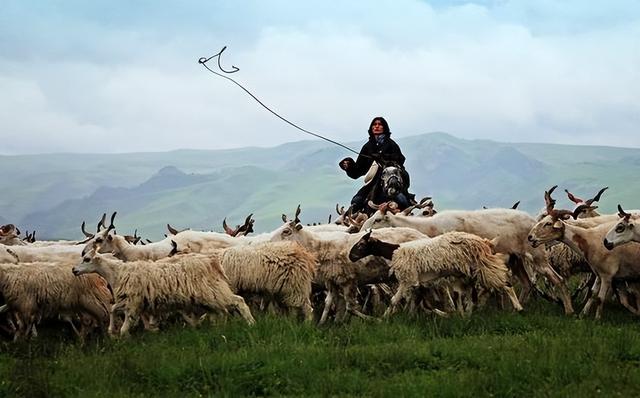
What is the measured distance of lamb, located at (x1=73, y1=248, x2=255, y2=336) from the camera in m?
12.4

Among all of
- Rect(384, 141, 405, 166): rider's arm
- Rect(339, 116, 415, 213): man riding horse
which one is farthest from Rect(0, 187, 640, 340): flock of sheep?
Rect(384, 141, 405, 166): rider's arm

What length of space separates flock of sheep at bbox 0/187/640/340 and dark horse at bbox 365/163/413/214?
4.22m

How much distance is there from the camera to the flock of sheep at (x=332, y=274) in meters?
12.6

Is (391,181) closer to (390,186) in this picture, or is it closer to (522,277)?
(390,186)

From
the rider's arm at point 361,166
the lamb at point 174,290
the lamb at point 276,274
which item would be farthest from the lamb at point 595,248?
the rider's arm at point 361,166

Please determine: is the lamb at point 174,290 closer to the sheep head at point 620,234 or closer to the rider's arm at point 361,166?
the sheep head at point 620,234

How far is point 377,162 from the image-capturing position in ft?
66.7

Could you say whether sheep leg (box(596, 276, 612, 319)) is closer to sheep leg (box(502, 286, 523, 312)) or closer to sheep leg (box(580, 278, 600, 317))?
sheep leg (box(580, 278, 600, 317))

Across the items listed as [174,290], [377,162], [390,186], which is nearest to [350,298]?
[174,290]

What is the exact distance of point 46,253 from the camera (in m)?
15.6

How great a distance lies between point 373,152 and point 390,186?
1.34m

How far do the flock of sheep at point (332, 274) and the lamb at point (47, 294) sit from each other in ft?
0.05

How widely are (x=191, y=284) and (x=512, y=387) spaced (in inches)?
195

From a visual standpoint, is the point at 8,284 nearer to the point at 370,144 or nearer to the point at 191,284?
the point at 191,284
